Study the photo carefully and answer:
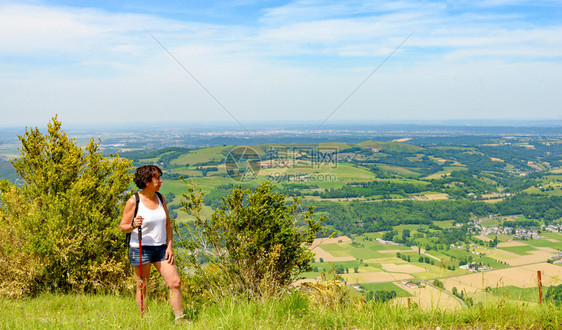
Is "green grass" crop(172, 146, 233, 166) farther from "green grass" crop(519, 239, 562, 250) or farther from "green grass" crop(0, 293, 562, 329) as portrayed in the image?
"green grass" crop(0, 293, 562, 329)

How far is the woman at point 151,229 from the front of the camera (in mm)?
4023

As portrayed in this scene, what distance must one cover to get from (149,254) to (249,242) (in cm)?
185

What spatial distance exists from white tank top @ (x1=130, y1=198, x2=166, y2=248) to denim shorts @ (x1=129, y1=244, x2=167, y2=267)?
0.25 feet

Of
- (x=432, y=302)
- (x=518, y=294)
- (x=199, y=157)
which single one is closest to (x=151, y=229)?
(x=432, y=302)

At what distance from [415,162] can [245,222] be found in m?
162

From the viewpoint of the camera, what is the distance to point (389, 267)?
46.1 m

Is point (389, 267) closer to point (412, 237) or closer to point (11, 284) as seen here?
point (412, 237)

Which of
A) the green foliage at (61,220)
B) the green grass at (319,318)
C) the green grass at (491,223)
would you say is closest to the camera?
the green grass at (319,318)

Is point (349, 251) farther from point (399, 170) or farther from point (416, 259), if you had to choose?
point (399, 170)

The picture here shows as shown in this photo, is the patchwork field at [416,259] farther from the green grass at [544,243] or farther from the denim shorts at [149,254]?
the denim shorts at [149,254]

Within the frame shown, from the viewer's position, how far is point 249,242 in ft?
18.5

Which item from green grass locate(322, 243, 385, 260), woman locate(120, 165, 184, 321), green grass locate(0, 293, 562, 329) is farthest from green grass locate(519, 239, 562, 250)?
woman locate(120, 165, 184, 321)

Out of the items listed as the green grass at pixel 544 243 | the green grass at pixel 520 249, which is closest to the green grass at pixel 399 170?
the green grass at pixel 544 243

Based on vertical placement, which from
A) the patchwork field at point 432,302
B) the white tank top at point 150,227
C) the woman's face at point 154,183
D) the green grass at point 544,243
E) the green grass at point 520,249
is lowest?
the green grass at point 544,243
